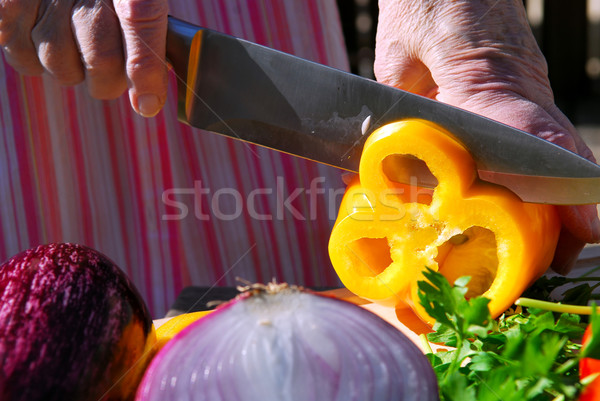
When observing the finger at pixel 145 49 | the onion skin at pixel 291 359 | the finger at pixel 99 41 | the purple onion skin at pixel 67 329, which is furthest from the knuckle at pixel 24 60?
the onion skin at pixel 291 359

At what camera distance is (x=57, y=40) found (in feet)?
4.89

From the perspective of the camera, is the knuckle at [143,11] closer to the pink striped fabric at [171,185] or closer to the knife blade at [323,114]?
the knife blade at [323,114]

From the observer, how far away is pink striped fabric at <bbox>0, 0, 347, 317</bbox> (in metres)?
1.82

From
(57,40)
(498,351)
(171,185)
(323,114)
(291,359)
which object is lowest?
(498,351)

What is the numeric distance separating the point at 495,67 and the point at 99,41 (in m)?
0.87

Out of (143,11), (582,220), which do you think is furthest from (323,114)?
(582,220)

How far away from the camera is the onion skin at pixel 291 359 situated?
0.66 m

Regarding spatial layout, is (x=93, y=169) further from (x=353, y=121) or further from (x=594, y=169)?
(x=594, y=169)

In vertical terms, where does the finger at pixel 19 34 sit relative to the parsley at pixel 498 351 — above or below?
above

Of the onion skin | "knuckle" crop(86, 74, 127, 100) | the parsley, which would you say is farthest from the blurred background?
the onion skin

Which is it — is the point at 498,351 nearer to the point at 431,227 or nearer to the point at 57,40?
the point at 431,227

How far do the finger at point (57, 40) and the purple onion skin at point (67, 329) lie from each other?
0.69 m

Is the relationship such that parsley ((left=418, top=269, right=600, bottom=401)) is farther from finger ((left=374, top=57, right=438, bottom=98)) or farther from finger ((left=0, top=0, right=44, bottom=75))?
finger ((left=0, top=0, right=44, bottom=75))

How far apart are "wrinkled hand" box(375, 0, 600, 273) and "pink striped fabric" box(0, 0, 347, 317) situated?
0.50 meters
